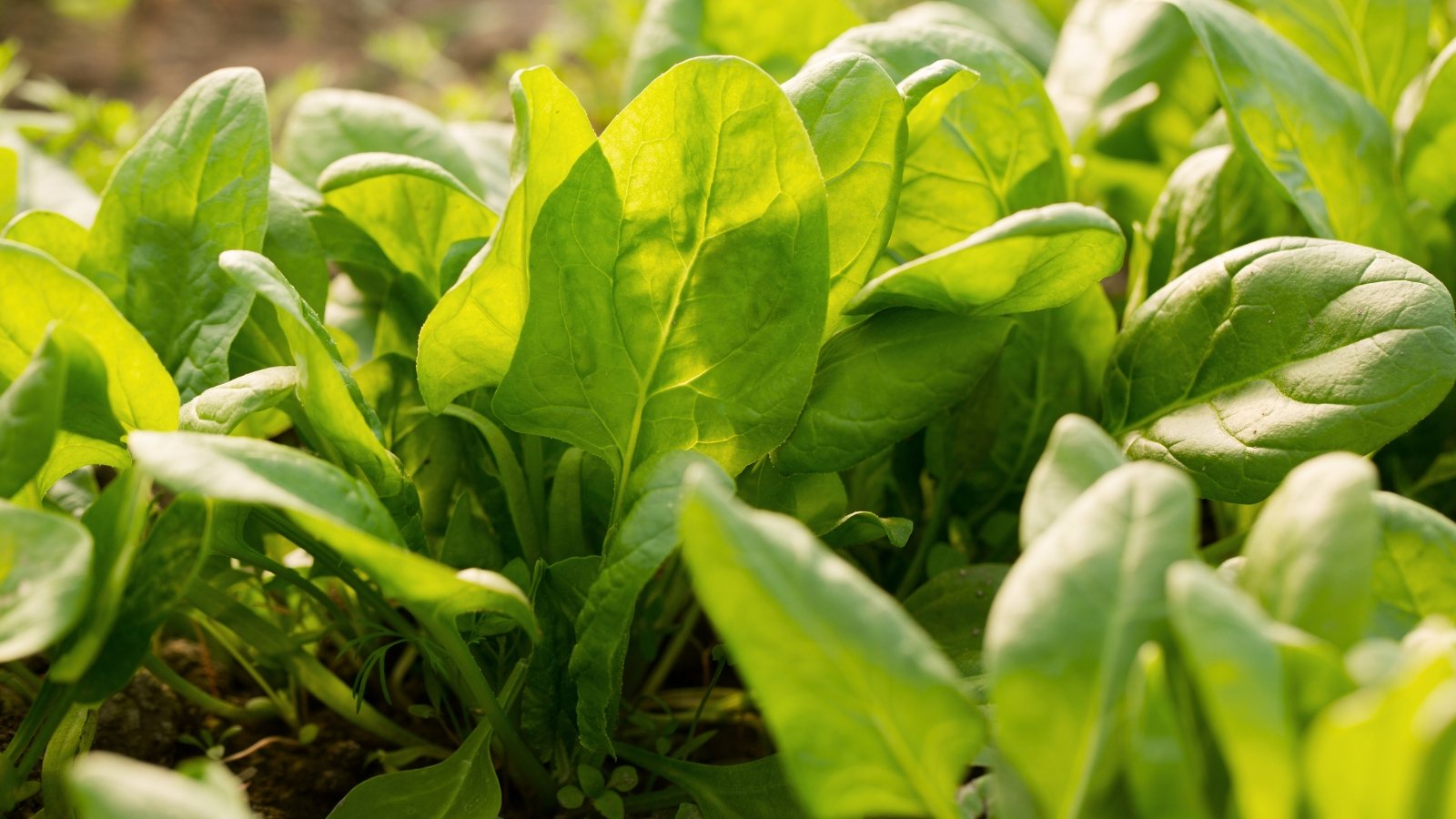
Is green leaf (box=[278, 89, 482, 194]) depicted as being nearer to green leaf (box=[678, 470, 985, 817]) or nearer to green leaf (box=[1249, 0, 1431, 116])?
green leaf (box=[678, 470, 985, 817])

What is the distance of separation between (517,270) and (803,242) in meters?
0.17

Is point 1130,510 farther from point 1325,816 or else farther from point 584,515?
point 584,515

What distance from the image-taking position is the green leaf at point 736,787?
31.5 inches

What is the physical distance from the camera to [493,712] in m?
0.79

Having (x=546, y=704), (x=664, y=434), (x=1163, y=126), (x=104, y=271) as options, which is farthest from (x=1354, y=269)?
(x=104, y=271)

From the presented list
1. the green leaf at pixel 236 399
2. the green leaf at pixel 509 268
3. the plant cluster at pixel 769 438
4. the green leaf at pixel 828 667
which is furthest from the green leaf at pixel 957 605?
the green leaf at pixel 236 399

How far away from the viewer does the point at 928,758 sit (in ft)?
1.87

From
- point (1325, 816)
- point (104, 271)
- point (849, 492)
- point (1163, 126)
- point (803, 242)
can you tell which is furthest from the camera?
point (1163, 126)

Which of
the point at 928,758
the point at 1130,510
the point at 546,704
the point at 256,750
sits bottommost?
the point at 256,750

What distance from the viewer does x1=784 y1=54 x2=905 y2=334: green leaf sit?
77cm

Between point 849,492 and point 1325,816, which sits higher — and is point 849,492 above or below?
below

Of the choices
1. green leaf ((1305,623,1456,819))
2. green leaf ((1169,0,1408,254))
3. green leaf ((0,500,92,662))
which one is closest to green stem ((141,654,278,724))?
green leaf ((0,500,92,662))

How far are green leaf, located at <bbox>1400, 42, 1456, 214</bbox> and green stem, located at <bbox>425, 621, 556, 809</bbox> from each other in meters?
0.90

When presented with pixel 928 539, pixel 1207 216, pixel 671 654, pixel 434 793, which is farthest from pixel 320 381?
pixel 1207 216
